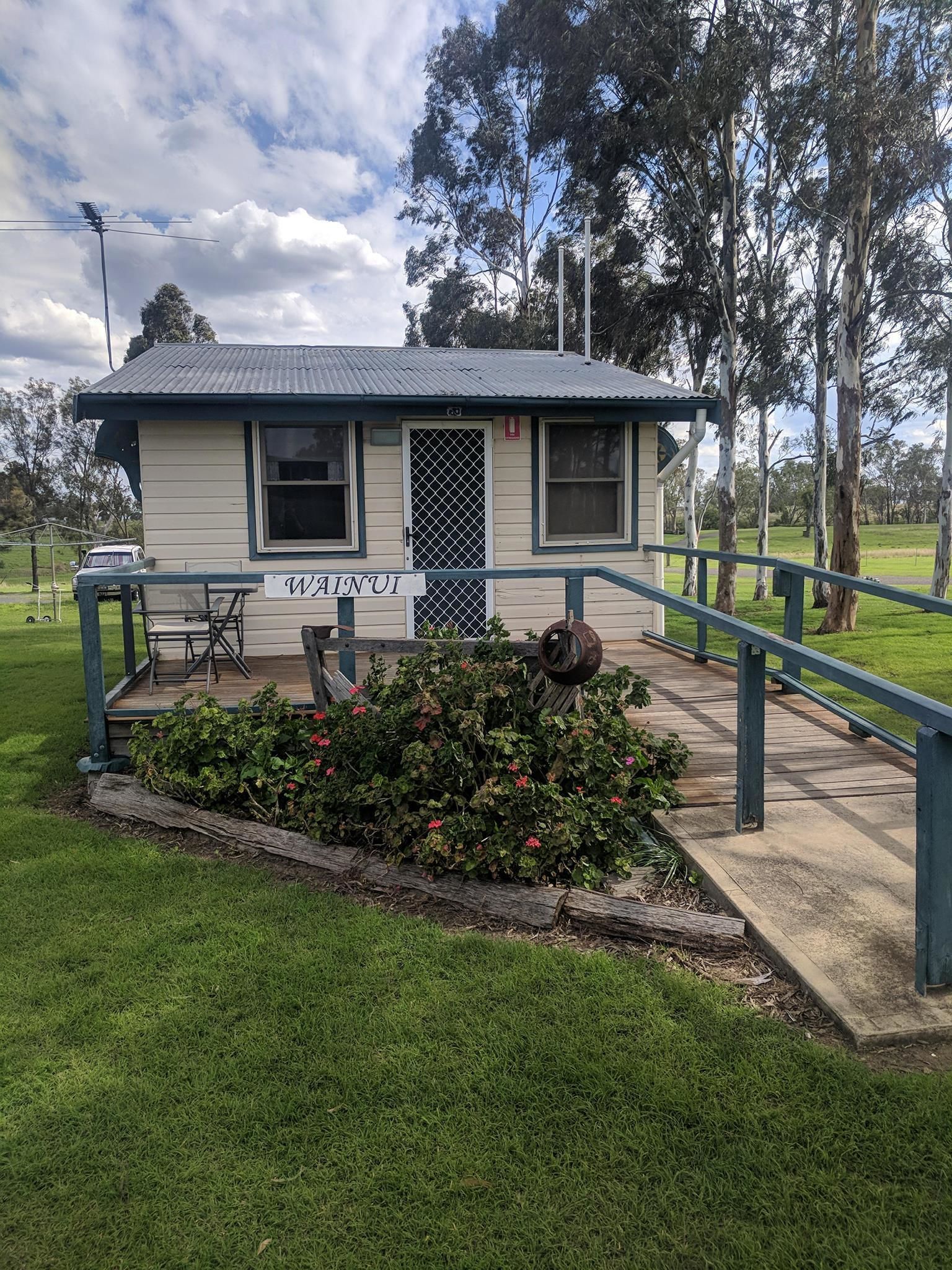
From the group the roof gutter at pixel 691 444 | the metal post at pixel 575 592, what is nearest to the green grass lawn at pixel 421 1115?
the metal post at pixel 575 592

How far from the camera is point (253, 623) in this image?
716cm

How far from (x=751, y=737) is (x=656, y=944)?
100 centimetres

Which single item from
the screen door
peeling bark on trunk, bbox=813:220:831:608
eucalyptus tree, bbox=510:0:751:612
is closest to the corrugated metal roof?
the screen door

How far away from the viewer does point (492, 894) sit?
10.5 feet

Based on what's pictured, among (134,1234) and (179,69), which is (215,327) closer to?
(179,69)

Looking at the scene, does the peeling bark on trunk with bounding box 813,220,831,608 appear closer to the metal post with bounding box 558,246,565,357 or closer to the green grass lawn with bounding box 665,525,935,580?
the green grass lawn with bounding box 665,525,935,580

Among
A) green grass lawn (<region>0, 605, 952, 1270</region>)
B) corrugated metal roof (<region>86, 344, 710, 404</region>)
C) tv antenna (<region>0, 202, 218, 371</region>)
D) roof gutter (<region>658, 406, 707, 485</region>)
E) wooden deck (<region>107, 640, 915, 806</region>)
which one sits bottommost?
green grass lawn (<region>0, 605, 952, 1270</region>)

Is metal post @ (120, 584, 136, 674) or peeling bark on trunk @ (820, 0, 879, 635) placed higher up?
peeling bark on trunk @ (820, 0, 879, 635)

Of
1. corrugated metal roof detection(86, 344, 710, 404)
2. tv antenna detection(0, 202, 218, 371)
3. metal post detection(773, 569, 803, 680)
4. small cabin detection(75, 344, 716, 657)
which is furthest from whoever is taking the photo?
tv antenna detection(0, 202, 218, 371)

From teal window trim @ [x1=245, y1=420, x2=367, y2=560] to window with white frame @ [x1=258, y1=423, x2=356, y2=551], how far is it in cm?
3

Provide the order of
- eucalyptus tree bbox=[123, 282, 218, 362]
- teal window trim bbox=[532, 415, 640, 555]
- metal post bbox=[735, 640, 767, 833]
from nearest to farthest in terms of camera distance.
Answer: metal post bbox=[735, 640, 767, 833] → teal window trim bbox=[532, 415, 640, 555] → eucalyptus tree bbox=[123, 282, 218, 362]

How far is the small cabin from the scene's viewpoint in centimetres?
684

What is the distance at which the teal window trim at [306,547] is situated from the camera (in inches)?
275

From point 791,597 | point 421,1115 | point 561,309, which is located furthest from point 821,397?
point 421,1115
